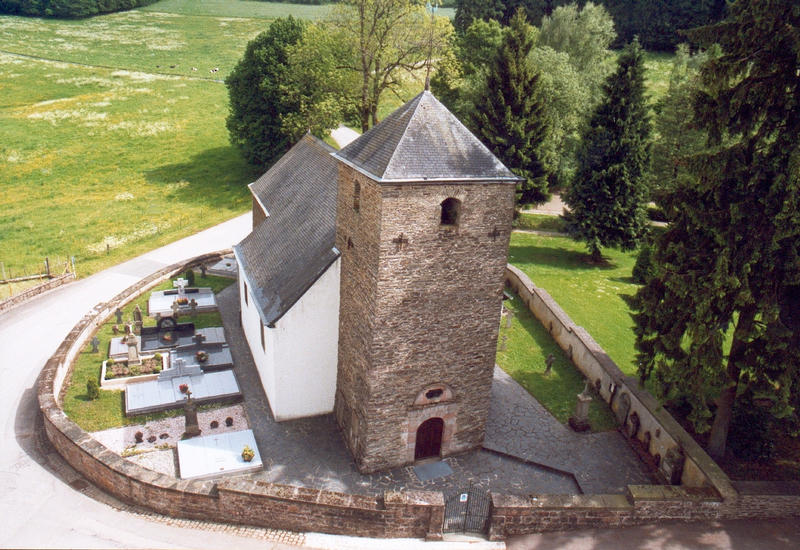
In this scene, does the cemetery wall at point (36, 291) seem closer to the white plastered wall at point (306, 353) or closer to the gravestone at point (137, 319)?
the gravestone at point (137, 319)

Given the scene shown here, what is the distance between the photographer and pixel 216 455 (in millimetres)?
16203

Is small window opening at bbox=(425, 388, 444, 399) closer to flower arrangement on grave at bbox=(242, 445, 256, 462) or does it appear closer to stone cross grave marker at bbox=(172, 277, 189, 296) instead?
flower arrangement on grave at bbox=(242, 445, 256, 462)

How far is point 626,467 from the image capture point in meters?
17.0

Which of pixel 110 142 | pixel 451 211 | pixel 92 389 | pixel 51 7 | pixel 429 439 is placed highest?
pixel 51 7

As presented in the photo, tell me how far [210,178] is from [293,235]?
27218 mm

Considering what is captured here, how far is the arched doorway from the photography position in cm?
1638

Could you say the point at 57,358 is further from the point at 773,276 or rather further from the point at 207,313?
the point at 773,276

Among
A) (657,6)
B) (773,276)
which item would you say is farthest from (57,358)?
(657,6)

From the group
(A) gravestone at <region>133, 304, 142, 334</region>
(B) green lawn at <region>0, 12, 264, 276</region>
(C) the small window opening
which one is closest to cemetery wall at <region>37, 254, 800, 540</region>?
(C) the small window opening

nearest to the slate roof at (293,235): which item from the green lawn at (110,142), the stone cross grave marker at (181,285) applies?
the stone cross grave marker at (181,285)

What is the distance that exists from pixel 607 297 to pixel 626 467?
13.4 metres

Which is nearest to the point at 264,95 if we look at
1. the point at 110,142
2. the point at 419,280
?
the point at 110,142

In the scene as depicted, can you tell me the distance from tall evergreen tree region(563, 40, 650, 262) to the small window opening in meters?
20.0

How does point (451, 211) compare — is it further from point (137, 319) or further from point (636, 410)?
point (137, 319)
